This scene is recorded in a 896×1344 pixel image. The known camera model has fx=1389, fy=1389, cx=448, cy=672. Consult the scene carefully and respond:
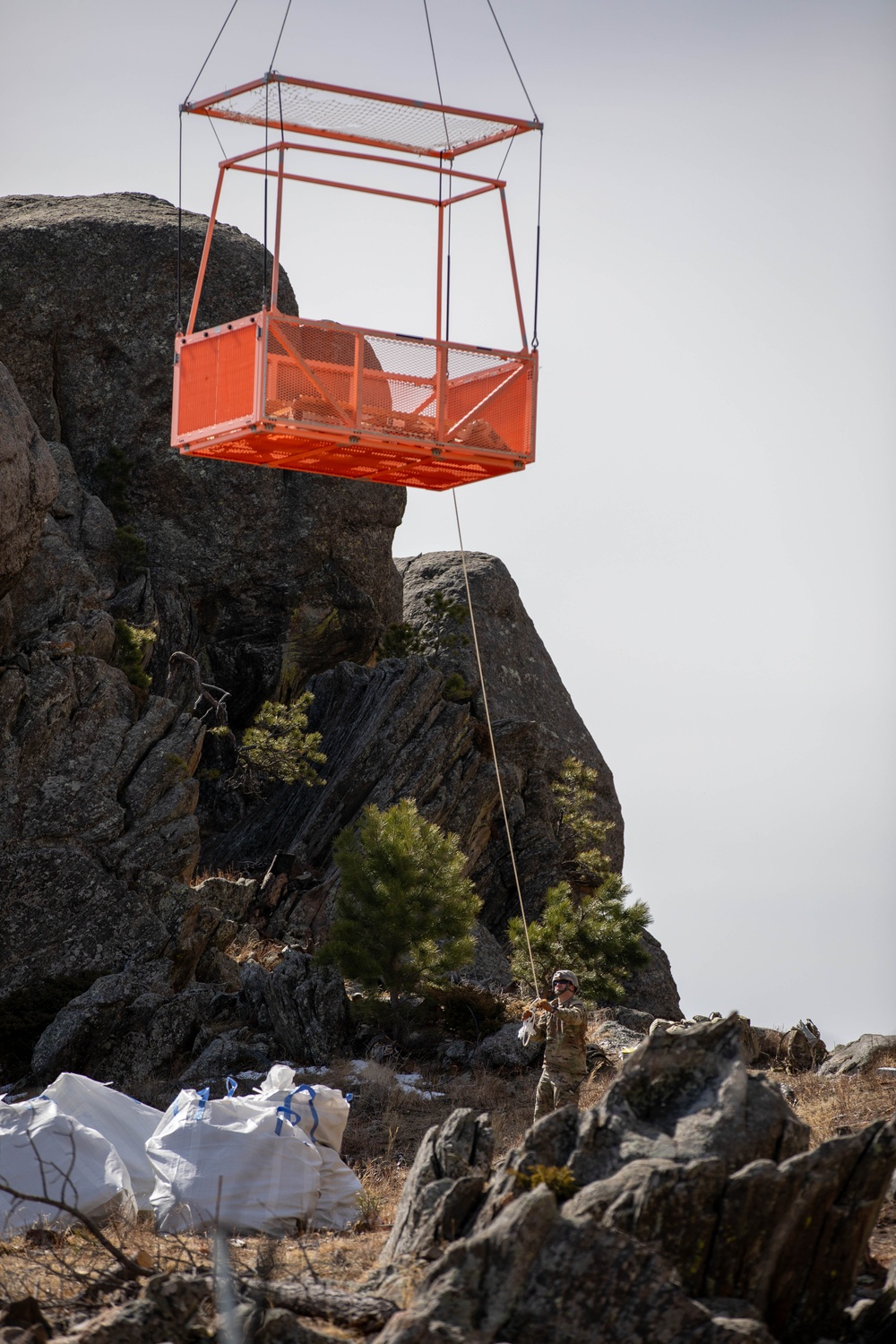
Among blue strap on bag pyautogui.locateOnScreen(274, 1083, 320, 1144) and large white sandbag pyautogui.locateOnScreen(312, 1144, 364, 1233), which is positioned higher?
blue strap on bag pyautogui.locateOnScreen(274, 1083, 320, 1144)

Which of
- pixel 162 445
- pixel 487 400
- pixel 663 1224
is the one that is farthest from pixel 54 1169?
pixel 162 445

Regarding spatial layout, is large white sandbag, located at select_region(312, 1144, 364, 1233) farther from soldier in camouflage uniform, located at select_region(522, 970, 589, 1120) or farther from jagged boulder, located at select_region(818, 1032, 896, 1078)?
jagged boulder, located at select_region(818, 1032, 896, 1078)

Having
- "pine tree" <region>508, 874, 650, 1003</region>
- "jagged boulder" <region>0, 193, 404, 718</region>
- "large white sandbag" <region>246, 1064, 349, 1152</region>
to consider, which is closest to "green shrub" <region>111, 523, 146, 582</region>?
"jagged boulder" <region>0, 193, 404, 718</region>

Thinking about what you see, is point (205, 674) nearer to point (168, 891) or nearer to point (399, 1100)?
point (168, 891)

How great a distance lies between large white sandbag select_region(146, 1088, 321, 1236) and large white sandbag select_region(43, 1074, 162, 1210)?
0.29m

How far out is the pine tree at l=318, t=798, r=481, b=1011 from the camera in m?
18.6

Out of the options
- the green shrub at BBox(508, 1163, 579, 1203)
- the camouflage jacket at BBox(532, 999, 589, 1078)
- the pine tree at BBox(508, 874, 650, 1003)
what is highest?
the pine tree at BBox(508, 874, 650, 1003)

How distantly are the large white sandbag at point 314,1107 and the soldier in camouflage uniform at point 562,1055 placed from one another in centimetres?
213

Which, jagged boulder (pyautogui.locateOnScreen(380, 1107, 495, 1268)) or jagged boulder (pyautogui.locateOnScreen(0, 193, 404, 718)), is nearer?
jagged boulder (pyautogui.locateOnScreen(380, 1107, 495, 1268))

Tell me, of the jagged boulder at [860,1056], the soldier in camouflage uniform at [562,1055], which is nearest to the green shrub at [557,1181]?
the soldier in camouflage uniform at [562,1055]

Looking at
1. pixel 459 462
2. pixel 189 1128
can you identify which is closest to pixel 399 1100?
pixel 189 1128

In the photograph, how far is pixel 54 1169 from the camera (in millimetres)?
9633

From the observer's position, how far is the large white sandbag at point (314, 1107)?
1027 cm

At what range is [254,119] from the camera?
11.9m
